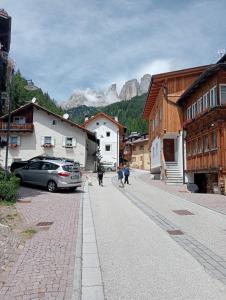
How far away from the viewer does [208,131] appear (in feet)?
75.9

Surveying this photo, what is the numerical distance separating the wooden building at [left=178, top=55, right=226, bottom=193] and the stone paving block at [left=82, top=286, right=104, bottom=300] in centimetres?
1644

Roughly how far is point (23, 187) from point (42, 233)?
1376 cm

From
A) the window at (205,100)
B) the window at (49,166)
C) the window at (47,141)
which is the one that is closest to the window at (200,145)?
the window at (205,100)

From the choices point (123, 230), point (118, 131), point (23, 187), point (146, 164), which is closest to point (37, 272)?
point (123, 230)

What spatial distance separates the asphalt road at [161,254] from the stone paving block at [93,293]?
15cm

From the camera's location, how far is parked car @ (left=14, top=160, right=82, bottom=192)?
2180 cm

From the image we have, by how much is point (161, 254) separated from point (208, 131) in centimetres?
1631

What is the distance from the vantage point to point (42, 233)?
10.0m

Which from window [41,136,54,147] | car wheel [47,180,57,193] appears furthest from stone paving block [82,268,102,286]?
window [41,136,54,147]

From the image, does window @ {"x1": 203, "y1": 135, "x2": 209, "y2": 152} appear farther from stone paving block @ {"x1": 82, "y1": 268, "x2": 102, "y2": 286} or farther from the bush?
stone paving block @ {"x1": 82, "y1": 268, "x2": 102, "y2": 286}

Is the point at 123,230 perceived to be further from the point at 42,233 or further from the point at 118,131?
the point at 118,131

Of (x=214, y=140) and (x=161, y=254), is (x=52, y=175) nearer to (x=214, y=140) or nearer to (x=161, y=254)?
(x=214, y=140)

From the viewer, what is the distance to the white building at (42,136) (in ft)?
158

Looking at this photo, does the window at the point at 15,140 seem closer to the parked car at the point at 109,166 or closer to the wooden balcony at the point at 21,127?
the wooden balcony at the point at 21,127
